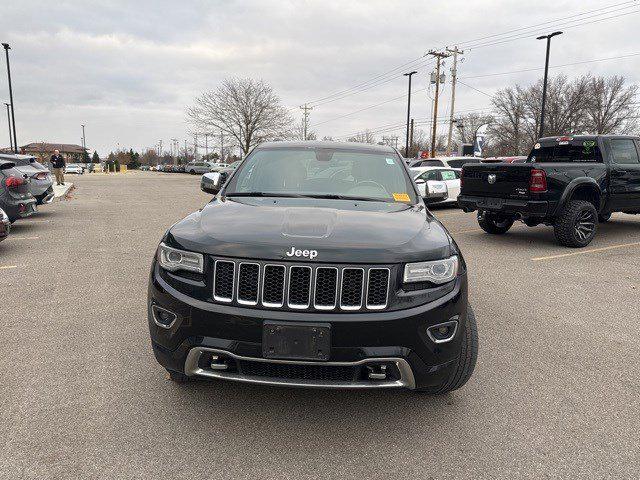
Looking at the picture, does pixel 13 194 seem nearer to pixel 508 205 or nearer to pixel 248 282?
pixel 248 282

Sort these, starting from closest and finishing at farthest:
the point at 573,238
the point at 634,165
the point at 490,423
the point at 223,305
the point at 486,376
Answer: the point at 223,305 < the point at 490,423 < the point at 486,376 < the point at 573,238 < the point at 634,165

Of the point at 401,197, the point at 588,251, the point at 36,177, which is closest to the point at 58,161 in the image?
the point at 36,177

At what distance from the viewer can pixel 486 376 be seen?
3.39 meters

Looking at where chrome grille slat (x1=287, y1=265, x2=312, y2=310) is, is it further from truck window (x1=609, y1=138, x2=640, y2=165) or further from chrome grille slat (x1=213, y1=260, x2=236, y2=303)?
truck window (x1=609, y1=138, x2=640, y2=165)

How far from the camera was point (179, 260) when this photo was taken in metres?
2.58

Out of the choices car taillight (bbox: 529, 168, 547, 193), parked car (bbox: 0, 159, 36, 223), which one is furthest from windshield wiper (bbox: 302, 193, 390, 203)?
parked car (bbox: 0, 159, 36, 223)

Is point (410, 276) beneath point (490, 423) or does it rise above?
above

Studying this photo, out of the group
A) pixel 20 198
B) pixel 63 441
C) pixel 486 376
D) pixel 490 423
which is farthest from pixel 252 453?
pixel 20 198

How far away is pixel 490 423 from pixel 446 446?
0.39m

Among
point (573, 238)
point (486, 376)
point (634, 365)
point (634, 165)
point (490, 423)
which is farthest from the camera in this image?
point (634, 165)

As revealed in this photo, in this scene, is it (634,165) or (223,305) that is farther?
(634,165)

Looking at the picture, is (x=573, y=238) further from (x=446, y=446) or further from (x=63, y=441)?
(x=63, y=441)

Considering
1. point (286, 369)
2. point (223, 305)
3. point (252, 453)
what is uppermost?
point (223, 305)

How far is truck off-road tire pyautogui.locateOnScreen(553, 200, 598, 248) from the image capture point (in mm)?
7926
